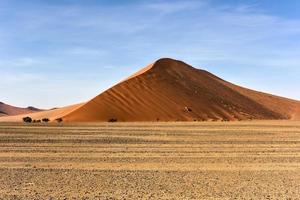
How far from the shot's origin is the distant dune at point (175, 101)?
64.9m

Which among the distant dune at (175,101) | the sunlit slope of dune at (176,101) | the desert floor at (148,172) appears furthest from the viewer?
the sunlit slope of dune at (176,101)

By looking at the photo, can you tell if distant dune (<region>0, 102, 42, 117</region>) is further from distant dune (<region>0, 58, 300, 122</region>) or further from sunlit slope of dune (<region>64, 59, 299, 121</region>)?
sunlit slope of dune (<region>64, 59, 299, 121</region>)

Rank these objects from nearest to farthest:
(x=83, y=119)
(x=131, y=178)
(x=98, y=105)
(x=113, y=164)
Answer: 1. (x=131, y=178)
2. (x=113, y=164)
3. (x=83, y=119)
4. (x=98, y=105)

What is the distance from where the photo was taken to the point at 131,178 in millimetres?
13992

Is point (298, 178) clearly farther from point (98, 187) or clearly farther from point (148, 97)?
point (148, 97)

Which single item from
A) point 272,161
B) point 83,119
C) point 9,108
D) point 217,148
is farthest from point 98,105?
point 9,108

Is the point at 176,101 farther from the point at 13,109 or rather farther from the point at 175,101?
the point at 13,109

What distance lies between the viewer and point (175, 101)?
239ft

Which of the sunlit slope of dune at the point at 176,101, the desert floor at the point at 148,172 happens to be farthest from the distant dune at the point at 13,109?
the desert floor at the point at 148,172

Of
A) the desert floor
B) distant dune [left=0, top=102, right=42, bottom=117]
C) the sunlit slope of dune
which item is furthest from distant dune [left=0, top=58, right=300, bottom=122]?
distant dune [left=0, top=102, right=42, bottom=117]

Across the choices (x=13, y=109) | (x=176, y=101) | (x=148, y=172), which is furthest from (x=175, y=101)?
(x=13, y=109)

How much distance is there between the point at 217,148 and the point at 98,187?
12.0 meters

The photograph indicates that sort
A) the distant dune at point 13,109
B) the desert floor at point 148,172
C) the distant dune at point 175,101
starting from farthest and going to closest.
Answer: the distant dune at point 13,109 < the distant dune at point 175,101 < the desert floor at point 148,172

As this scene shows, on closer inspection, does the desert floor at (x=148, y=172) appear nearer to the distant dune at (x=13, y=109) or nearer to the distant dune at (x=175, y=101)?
the distant dune at (x=175, y=101)
